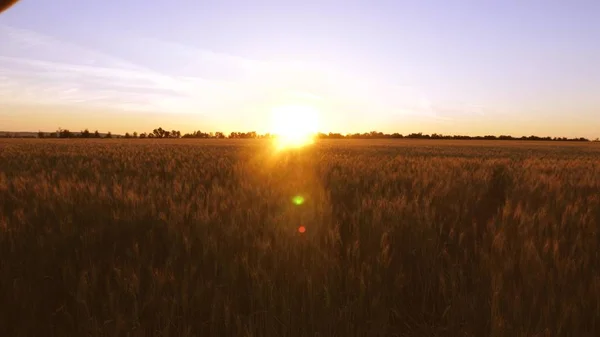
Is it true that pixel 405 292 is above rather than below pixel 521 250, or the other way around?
below

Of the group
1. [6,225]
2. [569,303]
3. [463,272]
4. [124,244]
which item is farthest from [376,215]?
[6,225]

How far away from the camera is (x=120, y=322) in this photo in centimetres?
162

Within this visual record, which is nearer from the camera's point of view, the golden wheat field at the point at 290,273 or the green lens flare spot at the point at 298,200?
the golden wheat field at the point at 290,273

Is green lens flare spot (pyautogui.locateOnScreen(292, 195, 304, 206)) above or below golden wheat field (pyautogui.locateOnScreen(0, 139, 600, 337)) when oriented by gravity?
above

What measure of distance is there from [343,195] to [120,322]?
3287mm

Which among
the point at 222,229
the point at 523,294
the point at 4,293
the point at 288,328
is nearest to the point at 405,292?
Result: the point at 523,294

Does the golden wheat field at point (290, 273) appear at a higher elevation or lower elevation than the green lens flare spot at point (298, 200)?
lower

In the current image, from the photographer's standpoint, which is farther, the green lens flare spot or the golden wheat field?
the green lens flare spot

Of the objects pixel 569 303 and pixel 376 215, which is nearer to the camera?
pixel 569 303

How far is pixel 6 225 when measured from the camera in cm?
280

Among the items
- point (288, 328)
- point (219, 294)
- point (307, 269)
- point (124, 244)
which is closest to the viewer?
point (288, 328)

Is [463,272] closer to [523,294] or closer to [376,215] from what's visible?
[523,294]

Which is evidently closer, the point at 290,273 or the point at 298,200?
the point at 290,273

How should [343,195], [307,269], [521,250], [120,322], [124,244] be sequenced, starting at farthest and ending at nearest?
[343,195]
[124,244]
[521,250]
[307,269]
[120,322]
